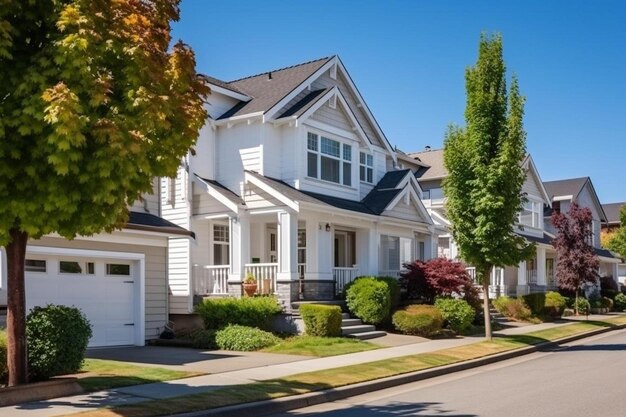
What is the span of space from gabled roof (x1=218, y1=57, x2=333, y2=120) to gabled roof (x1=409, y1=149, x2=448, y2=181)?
42.6ft

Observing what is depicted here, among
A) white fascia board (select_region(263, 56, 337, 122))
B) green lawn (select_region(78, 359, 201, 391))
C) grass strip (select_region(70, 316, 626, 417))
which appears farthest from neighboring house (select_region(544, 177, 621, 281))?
green lawn (select_region(78, 359, 201, 391))

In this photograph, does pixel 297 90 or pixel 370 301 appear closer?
pixel 370 301

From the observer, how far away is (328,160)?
25172 mm

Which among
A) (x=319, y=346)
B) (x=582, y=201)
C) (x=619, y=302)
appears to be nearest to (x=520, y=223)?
(x=619, y=302)

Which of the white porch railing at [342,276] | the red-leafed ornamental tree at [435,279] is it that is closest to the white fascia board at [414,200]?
the red-leafed ornamental tree at [435,279]

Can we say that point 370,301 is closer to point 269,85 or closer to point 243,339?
point 243,339

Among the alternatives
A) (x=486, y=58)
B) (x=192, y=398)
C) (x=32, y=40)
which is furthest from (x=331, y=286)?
(x=32, y=40)

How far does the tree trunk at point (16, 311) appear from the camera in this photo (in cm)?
979

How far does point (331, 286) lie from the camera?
76.4ft

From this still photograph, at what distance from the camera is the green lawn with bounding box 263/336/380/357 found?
16972 mm

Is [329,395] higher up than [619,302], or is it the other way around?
[329,395]

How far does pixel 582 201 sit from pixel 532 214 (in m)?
9.11

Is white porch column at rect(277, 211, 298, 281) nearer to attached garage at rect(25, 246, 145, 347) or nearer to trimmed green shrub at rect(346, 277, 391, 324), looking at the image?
trimmed green shrub at rect(346, 277, 391, 324)

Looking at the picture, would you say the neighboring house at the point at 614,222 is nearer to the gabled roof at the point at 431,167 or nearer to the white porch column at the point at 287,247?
the gabled roof at the point at 431,167
